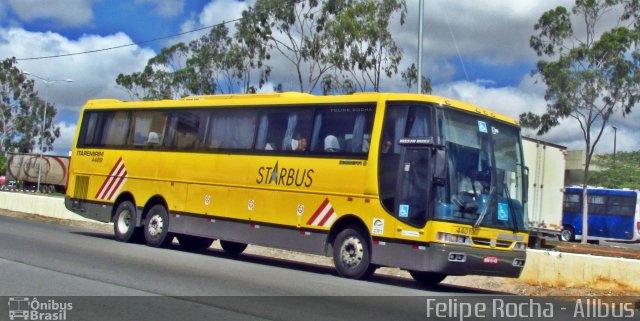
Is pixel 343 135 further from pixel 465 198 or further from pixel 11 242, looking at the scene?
pixel 11 242

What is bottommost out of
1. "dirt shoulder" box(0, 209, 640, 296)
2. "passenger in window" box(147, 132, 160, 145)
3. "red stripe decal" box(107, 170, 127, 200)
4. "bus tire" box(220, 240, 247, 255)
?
"dirt shoulder" box(0, 209, 640, 296)

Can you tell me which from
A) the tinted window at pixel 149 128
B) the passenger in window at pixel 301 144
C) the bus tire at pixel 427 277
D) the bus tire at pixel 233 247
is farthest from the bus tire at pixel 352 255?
the tinted window at pixel 149 128

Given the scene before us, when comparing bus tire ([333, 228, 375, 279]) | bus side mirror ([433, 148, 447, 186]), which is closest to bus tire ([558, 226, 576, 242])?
bus tire ([333, 228, 375, 279])

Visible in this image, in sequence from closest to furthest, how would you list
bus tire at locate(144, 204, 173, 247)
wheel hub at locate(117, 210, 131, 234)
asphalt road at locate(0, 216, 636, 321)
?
asphalt road at locate(0, 216, 636, 321) → bus tire at locate(144, 204, 173, 247) → wheel hub at locate(117, 210, 131, 234)

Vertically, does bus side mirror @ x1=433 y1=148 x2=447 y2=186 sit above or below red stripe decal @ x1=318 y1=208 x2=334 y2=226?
above

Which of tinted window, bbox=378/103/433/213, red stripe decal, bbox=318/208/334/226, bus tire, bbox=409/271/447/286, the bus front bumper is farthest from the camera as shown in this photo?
bus tire, bbox=409/271/447/286

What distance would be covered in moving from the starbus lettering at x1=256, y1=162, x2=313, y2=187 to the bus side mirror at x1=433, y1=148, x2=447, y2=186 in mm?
2777

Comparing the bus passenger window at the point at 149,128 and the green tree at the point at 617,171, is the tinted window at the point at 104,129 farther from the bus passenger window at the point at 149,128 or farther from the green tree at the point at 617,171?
the green tree at the point at 617,171

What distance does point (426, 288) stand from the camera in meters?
13.3

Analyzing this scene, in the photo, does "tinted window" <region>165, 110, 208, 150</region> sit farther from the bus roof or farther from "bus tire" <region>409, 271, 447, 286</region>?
"bus tire" <region>409, 271, 447, 286</region>

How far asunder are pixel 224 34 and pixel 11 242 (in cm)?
2869

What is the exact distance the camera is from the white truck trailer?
74.3 ft

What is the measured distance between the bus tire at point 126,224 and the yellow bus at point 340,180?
0.05 m

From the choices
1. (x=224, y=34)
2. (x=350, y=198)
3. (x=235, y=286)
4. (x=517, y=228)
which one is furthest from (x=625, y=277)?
(x=224, y=34)
